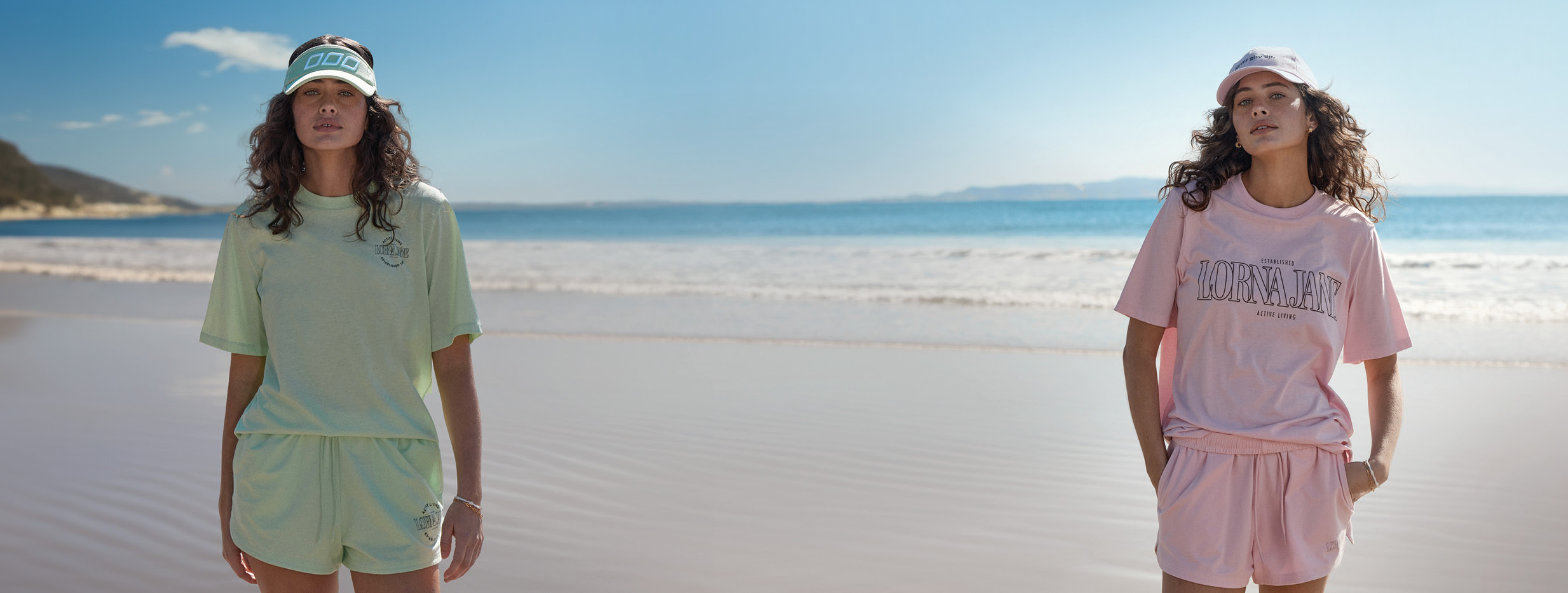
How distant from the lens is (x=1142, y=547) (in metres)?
3.85

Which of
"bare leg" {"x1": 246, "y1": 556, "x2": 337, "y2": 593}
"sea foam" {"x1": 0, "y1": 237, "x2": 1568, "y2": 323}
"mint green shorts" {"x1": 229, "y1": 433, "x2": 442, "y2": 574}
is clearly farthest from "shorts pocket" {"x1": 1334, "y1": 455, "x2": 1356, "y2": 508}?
"sea foam" {"x1": 0, "y1": 237, "x2": 1568, "y2": 323}

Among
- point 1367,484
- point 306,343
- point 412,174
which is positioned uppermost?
point 412,174

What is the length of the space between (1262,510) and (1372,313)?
515 mm

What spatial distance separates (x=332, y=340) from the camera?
5.69ft

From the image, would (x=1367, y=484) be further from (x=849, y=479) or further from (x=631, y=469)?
(x=631, y=469)

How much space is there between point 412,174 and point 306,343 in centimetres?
39

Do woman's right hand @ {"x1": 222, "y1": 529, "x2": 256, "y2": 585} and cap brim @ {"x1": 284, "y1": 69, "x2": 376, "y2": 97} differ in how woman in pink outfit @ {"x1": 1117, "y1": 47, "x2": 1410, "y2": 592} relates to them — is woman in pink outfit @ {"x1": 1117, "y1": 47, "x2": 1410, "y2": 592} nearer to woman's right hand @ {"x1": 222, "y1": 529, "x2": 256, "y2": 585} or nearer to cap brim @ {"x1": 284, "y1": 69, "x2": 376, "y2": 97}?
cap brim @ {"x1": 284, "y1": 69, "x2": 376, "y2": 97}

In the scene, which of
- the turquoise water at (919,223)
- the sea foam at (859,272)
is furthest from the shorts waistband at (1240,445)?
the turquoise water at (919,223)

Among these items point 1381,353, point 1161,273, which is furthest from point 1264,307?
point 1381,353

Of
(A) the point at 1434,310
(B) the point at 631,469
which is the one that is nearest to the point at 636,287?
(B) the point at 631,469

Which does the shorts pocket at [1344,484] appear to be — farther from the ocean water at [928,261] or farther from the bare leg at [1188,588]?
the ocean water at [928,261]

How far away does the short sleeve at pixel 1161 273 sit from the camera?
2.01 m

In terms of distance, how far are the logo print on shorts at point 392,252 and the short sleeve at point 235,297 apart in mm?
254

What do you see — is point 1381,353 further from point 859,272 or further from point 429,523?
point 859,272
